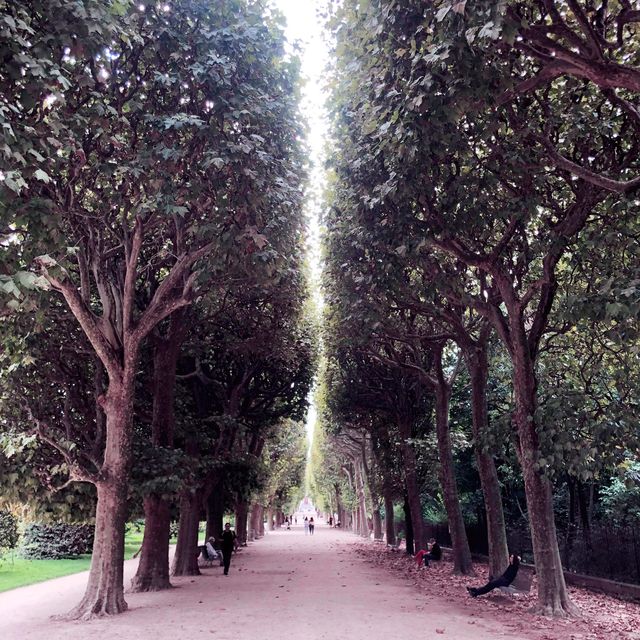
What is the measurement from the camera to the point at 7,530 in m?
21.4

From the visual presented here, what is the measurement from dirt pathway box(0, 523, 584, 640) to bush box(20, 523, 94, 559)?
9.17 meters

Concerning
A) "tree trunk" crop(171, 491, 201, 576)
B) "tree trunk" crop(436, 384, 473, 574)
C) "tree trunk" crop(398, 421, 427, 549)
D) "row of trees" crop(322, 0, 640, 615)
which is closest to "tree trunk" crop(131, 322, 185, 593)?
"tree trunk" crop(171, 491, 201, 576)

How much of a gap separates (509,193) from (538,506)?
5980 mm

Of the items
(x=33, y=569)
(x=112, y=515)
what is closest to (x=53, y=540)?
(x=33, y=569)

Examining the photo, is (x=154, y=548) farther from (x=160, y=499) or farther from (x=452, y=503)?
(x=452, y=503)

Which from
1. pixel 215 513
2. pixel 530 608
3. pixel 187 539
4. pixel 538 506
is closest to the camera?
pixel 538 506

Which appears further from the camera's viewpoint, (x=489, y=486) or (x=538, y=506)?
(x=489, y=486)

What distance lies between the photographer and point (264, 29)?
32.6 ft

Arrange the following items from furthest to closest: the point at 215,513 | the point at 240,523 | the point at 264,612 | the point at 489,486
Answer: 1. the point at 240,523
2. the point at 215,513
3. the point at 489,486
4. the point at 264,612

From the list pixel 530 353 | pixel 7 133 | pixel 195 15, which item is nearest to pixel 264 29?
pixel 195 15

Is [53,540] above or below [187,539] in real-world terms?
below

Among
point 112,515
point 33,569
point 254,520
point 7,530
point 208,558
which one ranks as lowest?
point 33,569

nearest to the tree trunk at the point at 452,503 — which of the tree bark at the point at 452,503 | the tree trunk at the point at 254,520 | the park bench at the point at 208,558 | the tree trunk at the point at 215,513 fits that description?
the tree bark at the point at 452,503

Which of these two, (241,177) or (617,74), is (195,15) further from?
(617,74)
